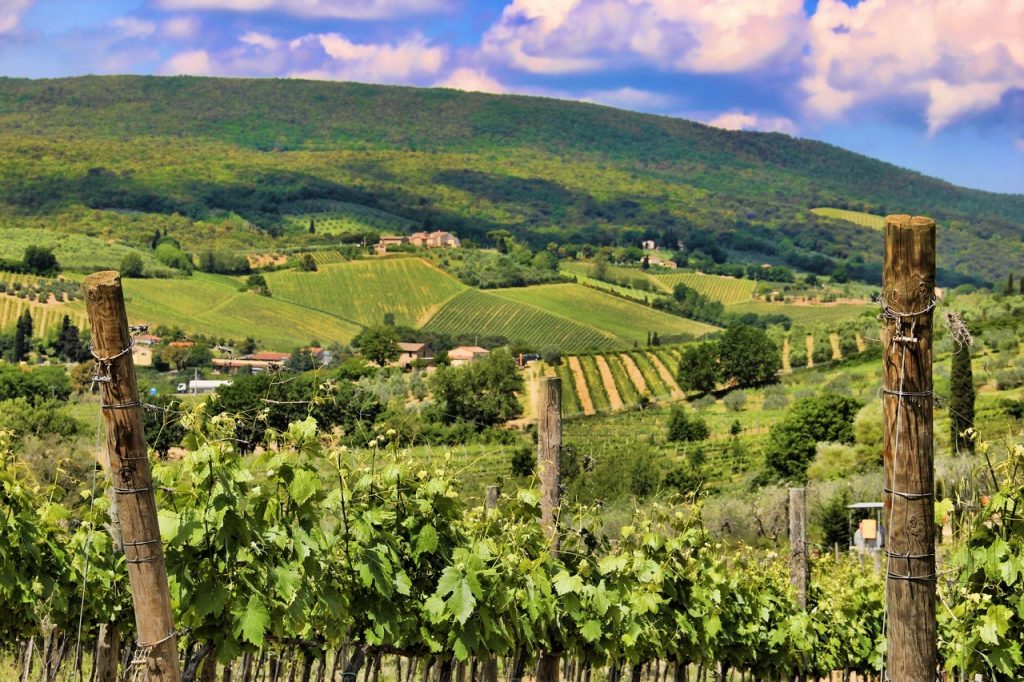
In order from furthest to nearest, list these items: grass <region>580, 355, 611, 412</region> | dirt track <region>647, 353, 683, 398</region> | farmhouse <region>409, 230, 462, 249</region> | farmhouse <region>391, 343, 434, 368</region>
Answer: farmhouse <region>409, 230, 462, 249</region> < farmhouse <region>391, 343, 434, 368</region> < dirt track <region>647, 353, 683, 398</region> < grass <region>580, 355, 611, 412</region>

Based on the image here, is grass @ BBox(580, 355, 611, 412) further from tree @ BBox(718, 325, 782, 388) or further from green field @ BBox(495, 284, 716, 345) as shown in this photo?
green field @ BBox(495, 284, 716, 345)

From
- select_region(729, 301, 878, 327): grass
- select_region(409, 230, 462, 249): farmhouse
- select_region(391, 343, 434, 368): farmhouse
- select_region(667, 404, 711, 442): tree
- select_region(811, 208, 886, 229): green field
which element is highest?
select_region(811, 208, 886, 229): green field

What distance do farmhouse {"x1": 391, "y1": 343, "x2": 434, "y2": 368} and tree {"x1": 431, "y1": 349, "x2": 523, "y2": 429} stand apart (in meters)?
19.5

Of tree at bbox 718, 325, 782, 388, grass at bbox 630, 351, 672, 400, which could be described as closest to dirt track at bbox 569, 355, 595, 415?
grass at bbox 630, 351, 672, 400

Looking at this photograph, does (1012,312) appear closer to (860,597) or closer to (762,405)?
(762,405)

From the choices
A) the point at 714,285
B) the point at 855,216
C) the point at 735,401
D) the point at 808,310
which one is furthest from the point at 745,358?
the point at 855,216

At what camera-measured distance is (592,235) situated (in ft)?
507

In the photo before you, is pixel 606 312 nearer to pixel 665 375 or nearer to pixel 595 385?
pixel 665 375

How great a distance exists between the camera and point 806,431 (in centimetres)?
3844

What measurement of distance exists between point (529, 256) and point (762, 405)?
71639 mm

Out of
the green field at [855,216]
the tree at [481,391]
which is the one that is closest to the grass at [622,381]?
the tree at [481,391]

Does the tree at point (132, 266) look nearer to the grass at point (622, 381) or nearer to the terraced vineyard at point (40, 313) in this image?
the terraced vineyard at point (40, 313)

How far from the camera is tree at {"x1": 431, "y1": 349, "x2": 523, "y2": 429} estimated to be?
50656 millimetres

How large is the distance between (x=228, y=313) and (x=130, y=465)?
272ft
